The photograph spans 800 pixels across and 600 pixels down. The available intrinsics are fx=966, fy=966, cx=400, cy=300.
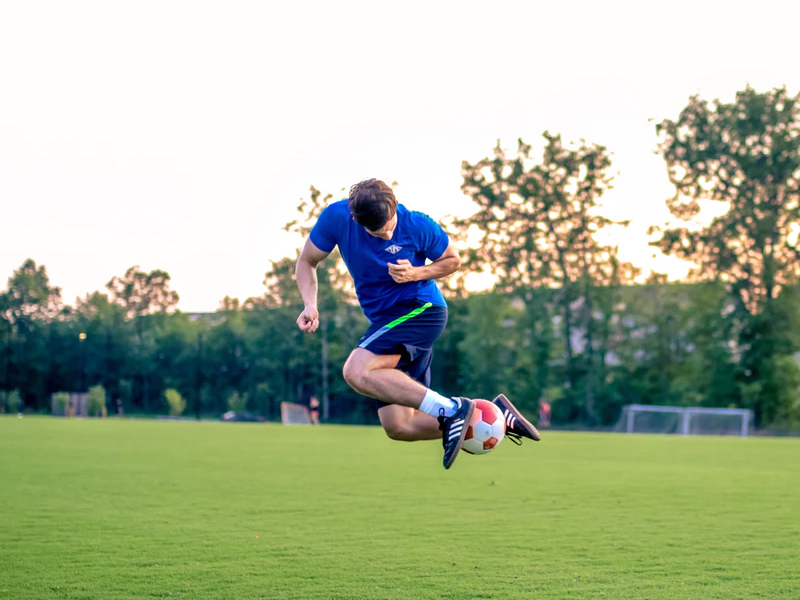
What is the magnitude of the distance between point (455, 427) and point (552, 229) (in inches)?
2062

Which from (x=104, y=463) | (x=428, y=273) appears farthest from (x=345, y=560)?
(x=104, y=463)

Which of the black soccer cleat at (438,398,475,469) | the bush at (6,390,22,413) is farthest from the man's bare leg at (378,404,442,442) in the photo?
the bush at (6,390,22,413)

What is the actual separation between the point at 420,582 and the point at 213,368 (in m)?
75.6

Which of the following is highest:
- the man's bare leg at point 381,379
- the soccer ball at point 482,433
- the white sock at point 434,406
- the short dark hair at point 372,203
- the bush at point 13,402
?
the short dark hair at point 372,203

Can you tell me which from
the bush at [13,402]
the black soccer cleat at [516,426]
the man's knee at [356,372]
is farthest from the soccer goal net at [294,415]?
the man's knee at [356,372]

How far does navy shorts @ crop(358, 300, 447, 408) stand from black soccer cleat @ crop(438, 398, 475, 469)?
48 cm

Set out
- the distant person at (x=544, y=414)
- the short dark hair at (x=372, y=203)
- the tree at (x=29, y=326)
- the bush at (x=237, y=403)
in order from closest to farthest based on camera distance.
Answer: the short dark hair at (x=372, y=203) → the distant person at (x=544, y=414) → the bush at (x=237, y=403) → the tree at (x=29, y=326)

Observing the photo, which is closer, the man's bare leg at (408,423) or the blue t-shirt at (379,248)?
the blue t-shirt at (379,248)

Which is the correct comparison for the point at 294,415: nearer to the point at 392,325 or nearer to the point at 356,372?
the point at 392,325

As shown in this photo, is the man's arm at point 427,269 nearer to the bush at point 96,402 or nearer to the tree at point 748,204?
the tree at point 748,204

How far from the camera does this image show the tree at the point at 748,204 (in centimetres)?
4988

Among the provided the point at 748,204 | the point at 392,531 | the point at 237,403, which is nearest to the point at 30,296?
the point at 237,403

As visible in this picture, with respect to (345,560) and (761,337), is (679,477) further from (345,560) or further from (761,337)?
(761,337)

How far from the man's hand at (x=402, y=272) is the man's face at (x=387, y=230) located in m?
0.23
